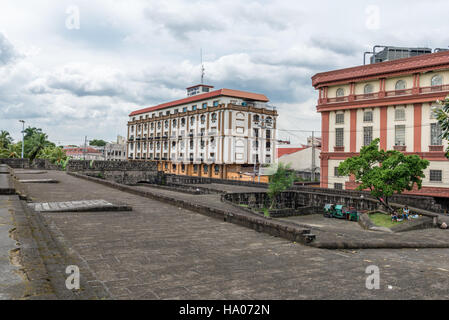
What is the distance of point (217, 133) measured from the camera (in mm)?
47594

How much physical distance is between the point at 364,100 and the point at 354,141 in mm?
3732

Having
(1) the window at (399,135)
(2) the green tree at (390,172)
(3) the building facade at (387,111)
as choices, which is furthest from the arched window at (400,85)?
(2) the green tree at (390,172)

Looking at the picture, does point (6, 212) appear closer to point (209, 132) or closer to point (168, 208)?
point (168, 208)

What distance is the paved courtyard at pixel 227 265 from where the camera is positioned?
3.99m

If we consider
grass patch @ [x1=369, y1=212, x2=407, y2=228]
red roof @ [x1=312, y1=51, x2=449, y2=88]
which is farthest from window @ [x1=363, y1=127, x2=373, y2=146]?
grass patch @ [x1=369, y1=212, x2=407, y2=228]

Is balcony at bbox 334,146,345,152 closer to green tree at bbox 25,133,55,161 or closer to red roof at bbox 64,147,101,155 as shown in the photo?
green tree at bbox 25,133,55,161

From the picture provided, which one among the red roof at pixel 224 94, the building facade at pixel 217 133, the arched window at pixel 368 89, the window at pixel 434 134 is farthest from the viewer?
the red roof at pixel 224 94

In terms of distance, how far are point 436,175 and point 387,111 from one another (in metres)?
6.52

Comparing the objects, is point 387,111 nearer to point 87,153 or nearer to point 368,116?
point 368,116

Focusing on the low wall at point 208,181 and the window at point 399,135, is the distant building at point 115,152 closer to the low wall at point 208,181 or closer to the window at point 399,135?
the low wall at point 208,181

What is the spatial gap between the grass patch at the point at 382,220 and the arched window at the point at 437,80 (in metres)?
13.4

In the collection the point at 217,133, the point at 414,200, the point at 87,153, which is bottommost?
the point at 414,200

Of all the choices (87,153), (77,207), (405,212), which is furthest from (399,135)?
(87,153)

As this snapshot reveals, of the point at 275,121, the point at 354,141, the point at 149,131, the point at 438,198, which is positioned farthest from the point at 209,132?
the point at 438,198
